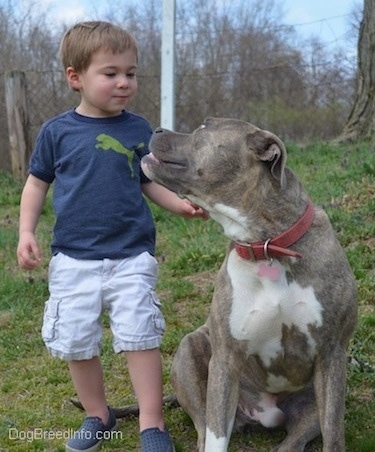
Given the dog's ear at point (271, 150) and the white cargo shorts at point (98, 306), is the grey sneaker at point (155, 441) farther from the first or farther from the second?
the dog's ear at point (271, 150)

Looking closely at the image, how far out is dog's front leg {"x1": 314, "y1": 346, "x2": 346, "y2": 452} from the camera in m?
3.26

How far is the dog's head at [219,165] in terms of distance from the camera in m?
3.30

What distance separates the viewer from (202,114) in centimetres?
1302

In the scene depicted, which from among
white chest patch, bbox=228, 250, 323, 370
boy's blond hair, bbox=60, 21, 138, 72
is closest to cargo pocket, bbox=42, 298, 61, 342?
white chest patch, bbox=228, 250, 323, 370

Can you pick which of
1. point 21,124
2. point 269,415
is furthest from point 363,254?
point 21,124

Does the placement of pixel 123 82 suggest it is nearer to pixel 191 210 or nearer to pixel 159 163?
pixel 159 163

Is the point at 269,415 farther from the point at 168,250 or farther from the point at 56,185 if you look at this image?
the point at 168,250

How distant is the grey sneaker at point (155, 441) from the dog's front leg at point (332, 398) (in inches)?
27.5

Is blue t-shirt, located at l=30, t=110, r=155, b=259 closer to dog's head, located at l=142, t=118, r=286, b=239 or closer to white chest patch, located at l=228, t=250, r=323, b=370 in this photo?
dog's head, located at l=142, t=118, r=286, b=239

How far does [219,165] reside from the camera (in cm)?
338

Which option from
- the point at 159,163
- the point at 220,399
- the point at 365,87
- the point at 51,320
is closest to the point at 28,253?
the point at 51,320

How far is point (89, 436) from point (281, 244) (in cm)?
129

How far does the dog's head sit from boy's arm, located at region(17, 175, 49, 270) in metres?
0.65

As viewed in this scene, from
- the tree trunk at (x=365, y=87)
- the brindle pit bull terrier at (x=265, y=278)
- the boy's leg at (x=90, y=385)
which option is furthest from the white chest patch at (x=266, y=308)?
the tree trunk at (x=365, y=87)
